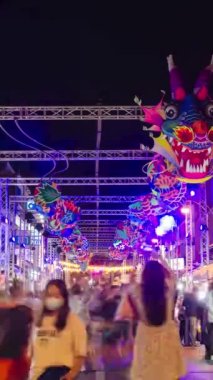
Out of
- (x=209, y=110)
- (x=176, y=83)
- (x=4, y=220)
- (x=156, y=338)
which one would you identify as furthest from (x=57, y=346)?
(x=4, y=220)

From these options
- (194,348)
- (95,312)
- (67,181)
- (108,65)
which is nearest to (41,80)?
(108,65)

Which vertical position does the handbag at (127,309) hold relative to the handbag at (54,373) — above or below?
above

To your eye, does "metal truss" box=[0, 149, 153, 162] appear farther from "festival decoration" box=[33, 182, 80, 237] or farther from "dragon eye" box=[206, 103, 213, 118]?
"dragon eye" box=[206, 103, 213, 118]

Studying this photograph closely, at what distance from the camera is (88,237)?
6738cm

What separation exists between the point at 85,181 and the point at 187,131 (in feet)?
76.0

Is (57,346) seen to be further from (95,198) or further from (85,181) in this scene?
(95,198)

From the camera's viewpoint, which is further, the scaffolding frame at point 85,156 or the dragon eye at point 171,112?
the scaffolding frame at point 85,156

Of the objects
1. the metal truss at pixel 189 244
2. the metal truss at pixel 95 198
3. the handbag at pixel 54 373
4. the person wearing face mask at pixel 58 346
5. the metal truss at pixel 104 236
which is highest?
the metal truss at pixel 104 236

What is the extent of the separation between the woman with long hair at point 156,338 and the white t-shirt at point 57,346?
2.13 feet

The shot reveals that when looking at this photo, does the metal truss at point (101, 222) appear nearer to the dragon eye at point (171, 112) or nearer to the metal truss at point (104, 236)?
the metal truss at point (104, 236)

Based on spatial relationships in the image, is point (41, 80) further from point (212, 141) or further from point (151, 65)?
point (212, 141)

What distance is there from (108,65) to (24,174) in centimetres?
1887

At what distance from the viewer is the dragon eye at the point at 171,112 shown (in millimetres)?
12000

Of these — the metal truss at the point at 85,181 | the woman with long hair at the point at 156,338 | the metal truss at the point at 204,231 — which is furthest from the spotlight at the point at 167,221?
the woman with long hair at the point at 156,338
